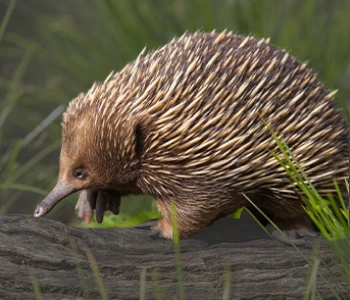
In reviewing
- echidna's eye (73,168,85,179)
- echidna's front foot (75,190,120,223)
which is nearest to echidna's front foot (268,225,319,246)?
echidna's front foot (75,190,120,223)

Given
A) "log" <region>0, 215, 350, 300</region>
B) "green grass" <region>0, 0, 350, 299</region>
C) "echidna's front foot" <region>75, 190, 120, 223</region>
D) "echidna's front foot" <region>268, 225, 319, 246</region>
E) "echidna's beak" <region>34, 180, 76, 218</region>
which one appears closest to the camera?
"log" <region>0, 215, 350, 300</region>

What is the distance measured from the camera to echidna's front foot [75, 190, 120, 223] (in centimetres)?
269

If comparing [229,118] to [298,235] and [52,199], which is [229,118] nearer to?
[298,235]

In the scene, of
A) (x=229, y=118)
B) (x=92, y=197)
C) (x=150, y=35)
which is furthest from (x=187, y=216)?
(x=150, y=35)

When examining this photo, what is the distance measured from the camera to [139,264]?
227 cm

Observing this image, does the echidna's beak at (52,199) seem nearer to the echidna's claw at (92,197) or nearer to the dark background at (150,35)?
the echidna's claw at (92,197)

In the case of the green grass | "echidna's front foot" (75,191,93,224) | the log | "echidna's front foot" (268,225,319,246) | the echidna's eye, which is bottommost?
the log

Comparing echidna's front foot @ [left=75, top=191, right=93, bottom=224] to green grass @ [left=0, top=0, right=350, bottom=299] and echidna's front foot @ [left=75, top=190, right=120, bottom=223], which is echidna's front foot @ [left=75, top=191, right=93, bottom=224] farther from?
green grass @ [left=0, top=0, right=350, bottom=299]

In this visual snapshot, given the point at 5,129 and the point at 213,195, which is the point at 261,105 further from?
the point at 5,129

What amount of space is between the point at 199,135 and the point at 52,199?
1.66 ft

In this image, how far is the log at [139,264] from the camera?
6.91 feet

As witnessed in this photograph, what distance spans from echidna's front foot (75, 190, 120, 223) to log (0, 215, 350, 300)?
0.23 m

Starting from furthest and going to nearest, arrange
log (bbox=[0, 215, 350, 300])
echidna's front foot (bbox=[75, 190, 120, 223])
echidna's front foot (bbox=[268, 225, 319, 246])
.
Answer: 1. echidna's front foot (bbox=[75, 190, 120, 223])
2. echidna's front foot (bbox=[268, 225, 319, 246])
3. log (bbox=[0, 215, 350, 300])

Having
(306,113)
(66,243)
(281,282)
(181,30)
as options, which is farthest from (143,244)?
(181,30)
